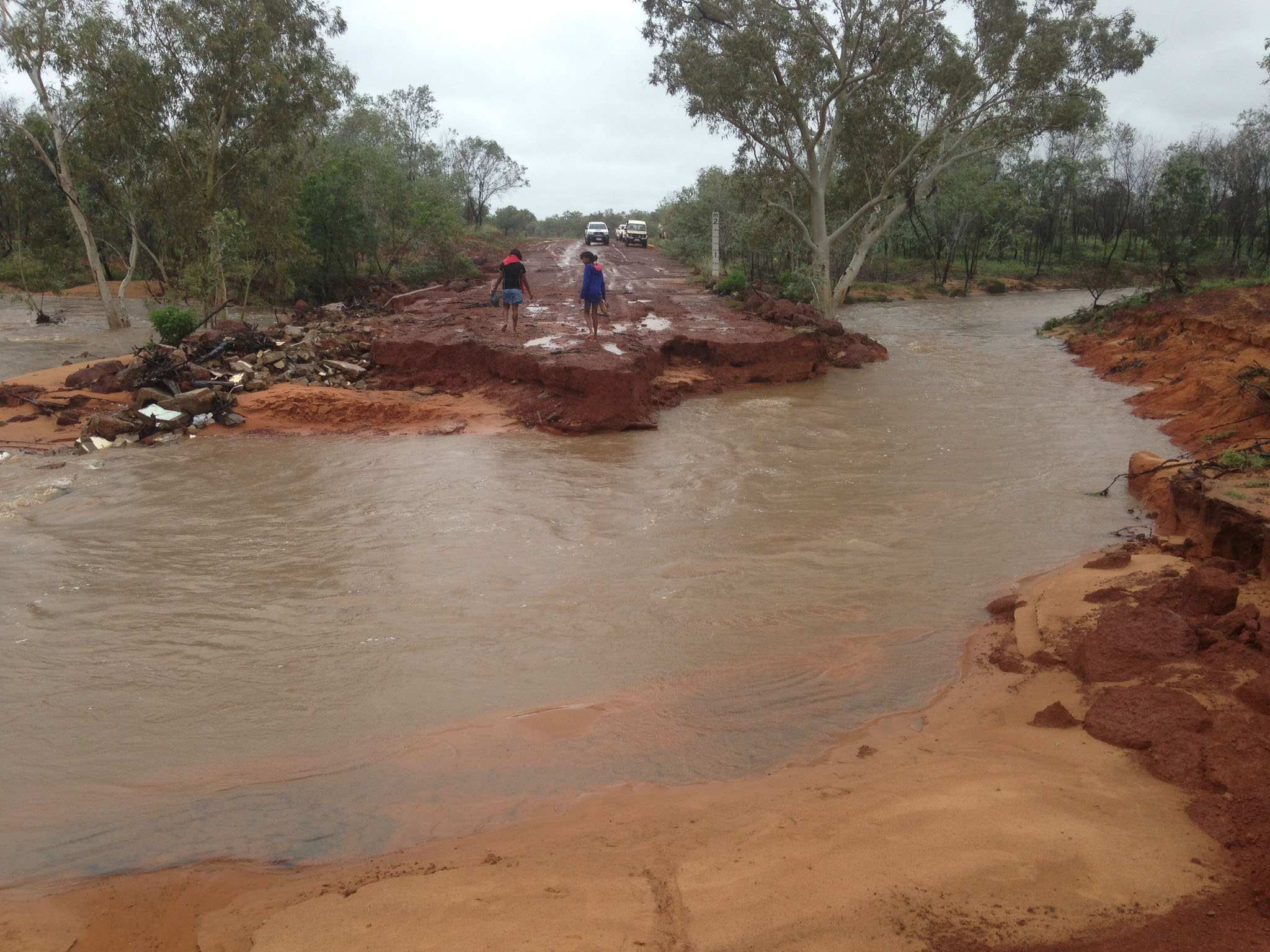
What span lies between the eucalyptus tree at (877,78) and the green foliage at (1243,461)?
15626mm

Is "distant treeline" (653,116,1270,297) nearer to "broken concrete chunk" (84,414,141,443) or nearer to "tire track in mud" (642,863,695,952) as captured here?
"broken concrete chunk" (84,414,141,443)

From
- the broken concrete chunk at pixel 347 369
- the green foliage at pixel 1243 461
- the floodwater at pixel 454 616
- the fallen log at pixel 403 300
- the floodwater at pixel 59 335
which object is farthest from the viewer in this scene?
the fallen log at pixel 403 300

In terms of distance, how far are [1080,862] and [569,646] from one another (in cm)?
340

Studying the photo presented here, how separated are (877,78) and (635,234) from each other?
3093 cm

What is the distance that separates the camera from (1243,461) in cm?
677

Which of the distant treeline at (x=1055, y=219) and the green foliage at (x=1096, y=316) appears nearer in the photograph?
the green foliage at (x=1096, y=316)

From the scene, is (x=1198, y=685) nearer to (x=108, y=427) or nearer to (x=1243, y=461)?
(x=1243, y=461)

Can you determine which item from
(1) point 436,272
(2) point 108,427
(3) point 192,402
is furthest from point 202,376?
(1) point 436,272

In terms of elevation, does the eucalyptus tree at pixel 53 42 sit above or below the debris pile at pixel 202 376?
above

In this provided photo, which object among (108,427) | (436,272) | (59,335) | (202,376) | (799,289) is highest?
(436,272)

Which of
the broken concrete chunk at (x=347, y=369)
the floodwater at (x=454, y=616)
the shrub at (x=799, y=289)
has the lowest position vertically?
the floodwater at (x=454, y=616)

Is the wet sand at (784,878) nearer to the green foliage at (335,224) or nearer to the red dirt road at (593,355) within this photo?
the red dirt road at (593,355)

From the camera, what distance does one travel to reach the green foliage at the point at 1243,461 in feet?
21.7

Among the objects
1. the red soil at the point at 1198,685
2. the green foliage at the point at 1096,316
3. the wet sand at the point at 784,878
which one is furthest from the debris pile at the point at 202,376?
the green foliage at the point at 1096,316
